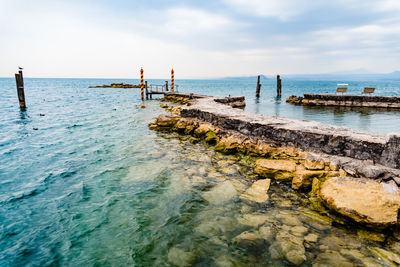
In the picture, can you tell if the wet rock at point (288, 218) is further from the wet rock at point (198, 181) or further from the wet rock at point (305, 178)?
the wet rock at point (198, 181)

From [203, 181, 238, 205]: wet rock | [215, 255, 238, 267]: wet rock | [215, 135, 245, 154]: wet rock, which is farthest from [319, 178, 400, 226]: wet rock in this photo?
[215, 135, 245, 154]: wet rock

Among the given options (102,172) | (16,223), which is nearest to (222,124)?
(102,172)

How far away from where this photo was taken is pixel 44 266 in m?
2.72

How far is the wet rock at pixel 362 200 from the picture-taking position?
9.96ft

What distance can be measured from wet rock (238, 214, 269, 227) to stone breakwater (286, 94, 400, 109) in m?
21.0

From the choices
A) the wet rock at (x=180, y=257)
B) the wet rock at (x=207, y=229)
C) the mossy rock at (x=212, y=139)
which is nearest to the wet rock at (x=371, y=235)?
the wet rock at (x=207, y=229)

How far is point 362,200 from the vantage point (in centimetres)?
323

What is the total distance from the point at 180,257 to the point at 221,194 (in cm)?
170

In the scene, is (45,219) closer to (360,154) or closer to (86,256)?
(86,256)

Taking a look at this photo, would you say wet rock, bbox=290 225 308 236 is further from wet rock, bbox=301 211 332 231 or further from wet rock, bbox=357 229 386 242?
wet rock, bbox=357 229 386 242

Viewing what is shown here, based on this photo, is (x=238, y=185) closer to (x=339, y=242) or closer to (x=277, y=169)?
(x=277, y=169)

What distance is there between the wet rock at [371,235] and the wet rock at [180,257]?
244 cm

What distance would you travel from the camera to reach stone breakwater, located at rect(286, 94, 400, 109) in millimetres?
18500

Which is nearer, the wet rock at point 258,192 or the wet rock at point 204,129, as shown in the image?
the wet rock at point 258,192
